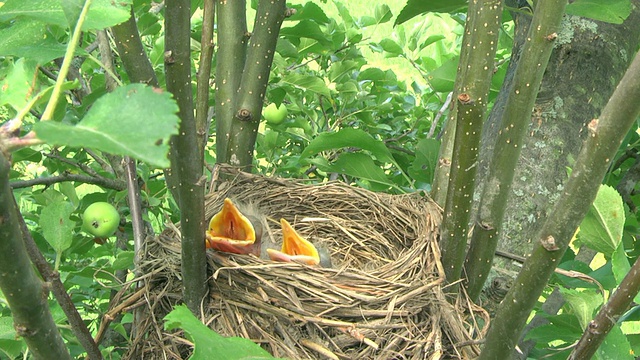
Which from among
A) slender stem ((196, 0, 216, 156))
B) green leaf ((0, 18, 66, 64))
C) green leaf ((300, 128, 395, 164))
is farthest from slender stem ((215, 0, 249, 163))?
green leaf ((0, 18, 66, 64))

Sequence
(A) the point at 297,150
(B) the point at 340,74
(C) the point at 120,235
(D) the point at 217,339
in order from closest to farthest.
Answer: (D) the point at 217,339, (C) the point at 120,235, (B) the point at 340,74, (A) the point at 297,150

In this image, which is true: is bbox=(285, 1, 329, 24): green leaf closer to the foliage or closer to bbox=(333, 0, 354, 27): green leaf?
the foliage

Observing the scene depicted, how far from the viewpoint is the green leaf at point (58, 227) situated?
3.64 feet

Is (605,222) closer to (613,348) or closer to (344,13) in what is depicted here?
(613,348)

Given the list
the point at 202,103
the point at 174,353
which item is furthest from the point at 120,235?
the point at 174,353

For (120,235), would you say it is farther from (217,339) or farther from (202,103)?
(217,339)

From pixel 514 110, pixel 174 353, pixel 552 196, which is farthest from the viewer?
pixel 552 196

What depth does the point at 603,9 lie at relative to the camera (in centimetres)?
117

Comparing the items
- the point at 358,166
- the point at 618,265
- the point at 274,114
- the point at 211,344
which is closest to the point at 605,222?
the point at 618,265

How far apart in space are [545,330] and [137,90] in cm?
99

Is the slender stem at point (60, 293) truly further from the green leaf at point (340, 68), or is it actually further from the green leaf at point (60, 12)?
the green leaf at point (340, 68)

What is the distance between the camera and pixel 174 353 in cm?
120

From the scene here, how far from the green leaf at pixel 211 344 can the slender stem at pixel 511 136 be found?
57 centimetres

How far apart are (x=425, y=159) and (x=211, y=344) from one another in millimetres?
1065
